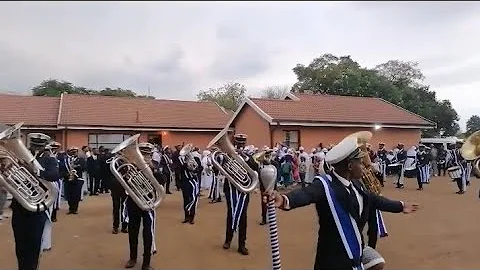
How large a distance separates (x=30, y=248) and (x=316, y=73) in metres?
36.2

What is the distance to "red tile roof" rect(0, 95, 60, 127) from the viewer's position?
23781 mm

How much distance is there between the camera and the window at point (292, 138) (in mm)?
25469

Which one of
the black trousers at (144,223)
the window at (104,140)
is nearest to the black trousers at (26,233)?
the black trousers at (144,223)

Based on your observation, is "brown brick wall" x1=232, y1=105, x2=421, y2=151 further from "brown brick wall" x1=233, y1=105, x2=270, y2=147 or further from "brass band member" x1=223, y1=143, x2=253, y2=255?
"brass band member" x1=223, y1=143, x2=253, y2=255

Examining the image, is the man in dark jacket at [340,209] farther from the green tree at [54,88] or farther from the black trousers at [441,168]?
the green tree at [54,88]

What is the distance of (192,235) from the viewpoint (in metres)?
10.2

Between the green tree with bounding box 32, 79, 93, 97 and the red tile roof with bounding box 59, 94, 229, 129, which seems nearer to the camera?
the red tile roof with bounding box 59, 94, 229, 129

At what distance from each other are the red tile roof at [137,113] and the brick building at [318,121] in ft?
6.82

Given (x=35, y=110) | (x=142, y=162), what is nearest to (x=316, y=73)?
(x=35, y=110)

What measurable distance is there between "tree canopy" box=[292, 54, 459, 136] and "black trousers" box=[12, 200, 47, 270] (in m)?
34.2

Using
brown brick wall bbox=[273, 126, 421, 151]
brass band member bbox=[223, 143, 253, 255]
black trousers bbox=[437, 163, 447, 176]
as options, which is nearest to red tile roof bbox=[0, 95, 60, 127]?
brown brick wall bbox=[273, 126, 421, 151]

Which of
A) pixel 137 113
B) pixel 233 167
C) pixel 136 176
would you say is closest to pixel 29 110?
pixel 137 113

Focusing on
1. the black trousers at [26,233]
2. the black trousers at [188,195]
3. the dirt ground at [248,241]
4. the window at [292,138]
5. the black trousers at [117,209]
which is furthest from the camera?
the window at [292,138]

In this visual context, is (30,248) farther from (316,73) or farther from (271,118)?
(316,73)
